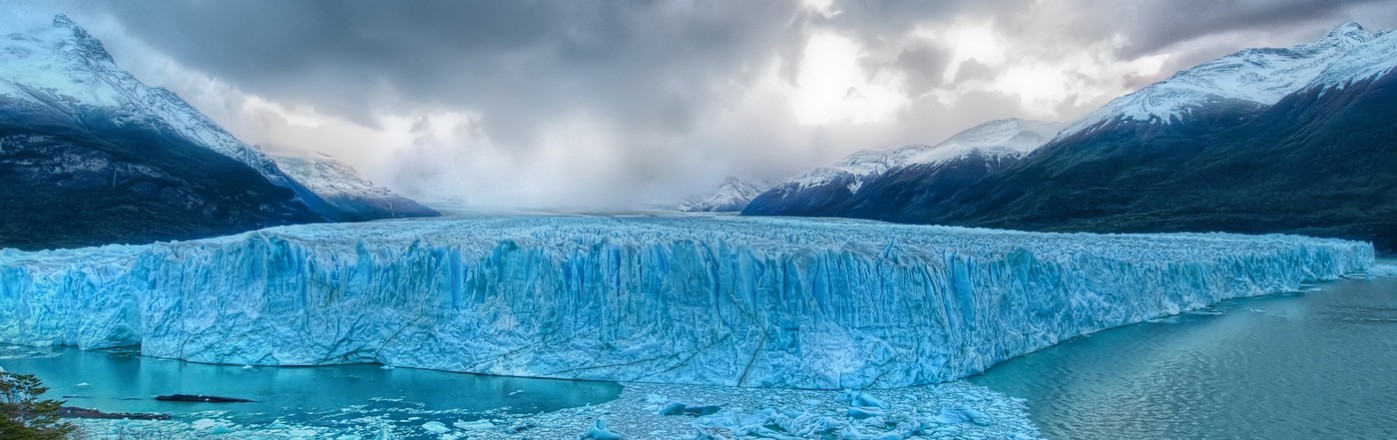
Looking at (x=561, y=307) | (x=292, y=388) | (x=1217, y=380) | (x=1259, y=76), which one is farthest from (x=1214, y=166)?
(x=292, y=388)

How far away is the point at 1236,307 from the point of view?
2445cm

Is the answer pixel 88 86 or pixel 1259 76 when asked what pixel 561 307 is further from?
pixel 1259 76

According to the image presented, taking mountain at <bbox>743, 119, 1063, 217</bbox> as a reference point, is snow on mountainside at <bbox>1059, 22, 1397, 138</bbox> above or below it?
above

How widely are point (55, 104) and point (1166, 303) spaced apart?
99.0m

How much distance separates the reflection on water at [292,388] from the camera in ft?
38.0

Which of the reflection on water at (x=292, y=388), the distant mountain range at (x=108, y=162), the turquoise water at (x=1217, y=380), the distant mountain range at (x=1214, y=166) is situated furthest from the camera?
the distant mountain range at (x=1214, y=166)

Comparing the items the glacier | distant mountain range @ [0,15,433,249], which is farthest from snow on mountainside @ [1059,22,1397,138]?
the glacier

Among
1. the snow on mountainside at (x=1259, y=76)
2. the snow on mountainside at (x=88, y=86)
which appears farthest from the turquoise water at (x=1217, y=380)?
the snow on mountainside at (x=88, y=86)

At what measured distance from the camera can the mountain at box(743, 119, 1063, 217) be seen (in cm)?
11881

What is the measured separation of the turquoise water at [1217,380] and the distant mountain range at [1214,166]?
1857 inches

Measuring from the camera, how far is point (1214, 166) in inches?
3182

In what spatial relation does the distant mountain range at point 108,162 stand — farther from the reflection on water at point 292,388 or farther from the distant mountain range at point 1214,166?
the distant mountain range at point 1214,166

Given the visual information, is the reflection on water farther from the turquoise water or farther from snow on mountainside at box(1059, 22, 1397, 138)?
snow on mountainside at box(1059, 22, 1397, 138)

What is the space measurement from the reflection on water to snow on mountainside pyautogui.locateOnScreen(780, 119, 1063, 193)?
118723mm
